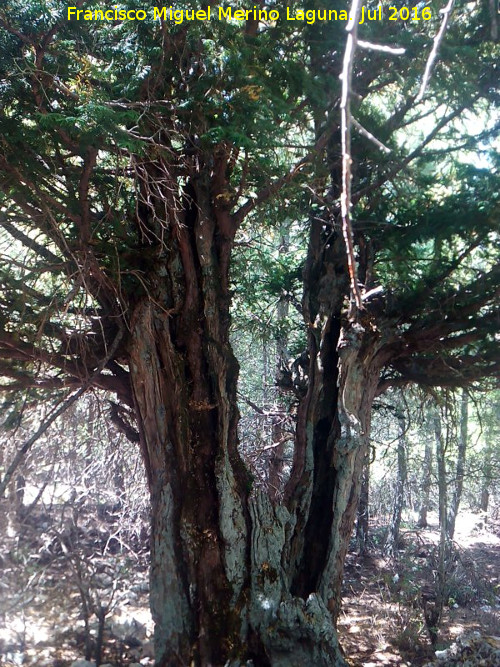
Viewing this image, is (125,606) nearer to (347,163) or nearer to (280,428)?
(280,428)

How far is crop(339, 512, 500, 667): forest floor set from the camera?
641cm

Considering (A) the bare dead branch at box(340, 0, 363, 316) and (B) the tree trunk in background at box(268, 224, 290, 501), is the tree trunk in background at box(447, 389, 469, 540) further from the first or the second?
(A) the bare dead branch at box(340, 0, 363, 316)

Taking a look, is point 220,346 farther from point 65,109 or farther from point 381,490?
point 381,490

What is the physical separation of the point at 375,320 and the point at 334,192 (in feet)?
4.86

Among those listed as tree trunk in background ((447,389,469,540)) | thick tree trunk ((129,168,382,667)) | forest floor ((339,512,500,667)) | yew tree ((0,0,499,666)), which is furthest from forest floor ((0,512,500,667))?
yew tree ((0,0,499,666))

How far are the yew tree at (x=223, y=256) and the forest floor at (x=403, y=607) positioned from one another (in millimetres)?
1886

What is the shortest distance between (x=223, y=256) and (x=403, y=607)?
5.00 meters

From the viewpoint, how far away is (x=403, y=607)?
7.23 metres

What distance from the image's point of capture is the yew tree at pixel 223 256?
13.2ft

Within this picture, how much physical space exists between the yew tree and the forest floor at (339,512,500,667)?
1886 mm

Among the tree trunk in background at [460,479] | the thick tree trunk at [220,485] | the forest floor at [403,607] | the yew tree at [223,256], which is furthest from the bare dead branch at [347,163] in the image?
the tree trunk in background at [460,479]

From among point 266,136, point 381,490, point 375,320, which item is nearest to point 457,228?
point 375,320

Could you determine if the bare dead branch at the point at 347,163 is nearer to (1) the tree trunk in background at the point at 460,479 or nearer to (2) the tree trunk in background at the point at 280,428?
(2) the tree trunk in background at the point at 280,428

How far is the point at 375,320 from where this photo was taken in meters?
5.82
